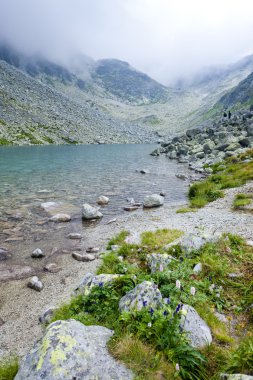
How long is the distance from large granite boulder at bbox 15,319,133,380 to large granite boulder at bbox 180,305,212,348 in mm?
1272

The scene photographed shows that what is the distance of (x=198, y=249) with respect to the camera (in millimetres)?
8133

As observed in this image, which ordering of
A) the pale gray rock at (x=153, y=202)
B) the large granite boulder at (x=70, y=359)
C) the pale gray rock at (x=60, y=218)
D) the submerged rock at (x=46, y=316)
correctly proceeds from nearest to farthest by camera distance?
the large granite boulder at (x=70, y=359)
the submerged rock at (x=46, y=316)
the pale gray rock at (x=60, y=218)
the pale gray rock at (x=153, y=202)

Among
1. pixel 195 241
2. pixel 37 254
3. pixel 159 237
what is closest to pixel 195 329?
pixel 195 241

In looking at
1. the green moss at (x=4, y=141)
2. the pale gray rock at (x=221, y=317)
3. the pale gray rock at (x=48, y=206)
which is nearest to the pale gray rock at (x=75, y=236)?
the pale gray rock at (x=48, y=206)

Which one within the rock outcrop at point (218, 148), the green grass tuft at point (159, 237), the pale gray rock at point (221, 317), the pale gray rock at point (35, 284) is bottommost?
the pale gray rock at point (35, 284)

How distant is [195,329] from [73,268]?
6.32m

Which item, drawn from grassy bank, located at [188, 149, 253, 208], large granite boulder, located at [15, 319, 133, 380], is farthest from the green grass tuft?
grassy bank, located at [188, 149, 253, 208]

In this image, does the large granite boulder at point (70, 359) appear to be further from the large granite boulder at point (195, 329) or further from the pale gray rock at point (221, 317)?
Result: the pale gray rock at point (221, 317)

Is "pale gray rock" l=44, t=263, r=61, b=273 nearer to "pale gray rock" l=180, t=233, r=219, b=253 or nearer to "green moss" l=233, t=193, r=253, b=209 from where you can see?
"pale gray rock" l=180, t=233, r=219, b=253

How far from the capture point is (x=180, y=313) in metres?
4.36

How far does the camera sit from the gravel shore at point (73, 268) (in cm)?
645

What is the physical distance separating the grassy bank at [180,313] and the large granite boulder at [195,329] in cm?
12

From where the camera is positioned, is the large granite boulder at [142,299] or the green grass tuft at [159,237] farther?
the green grass tuft at [159,237]

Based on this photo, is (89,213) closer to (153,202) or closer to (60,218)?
(60,218)
